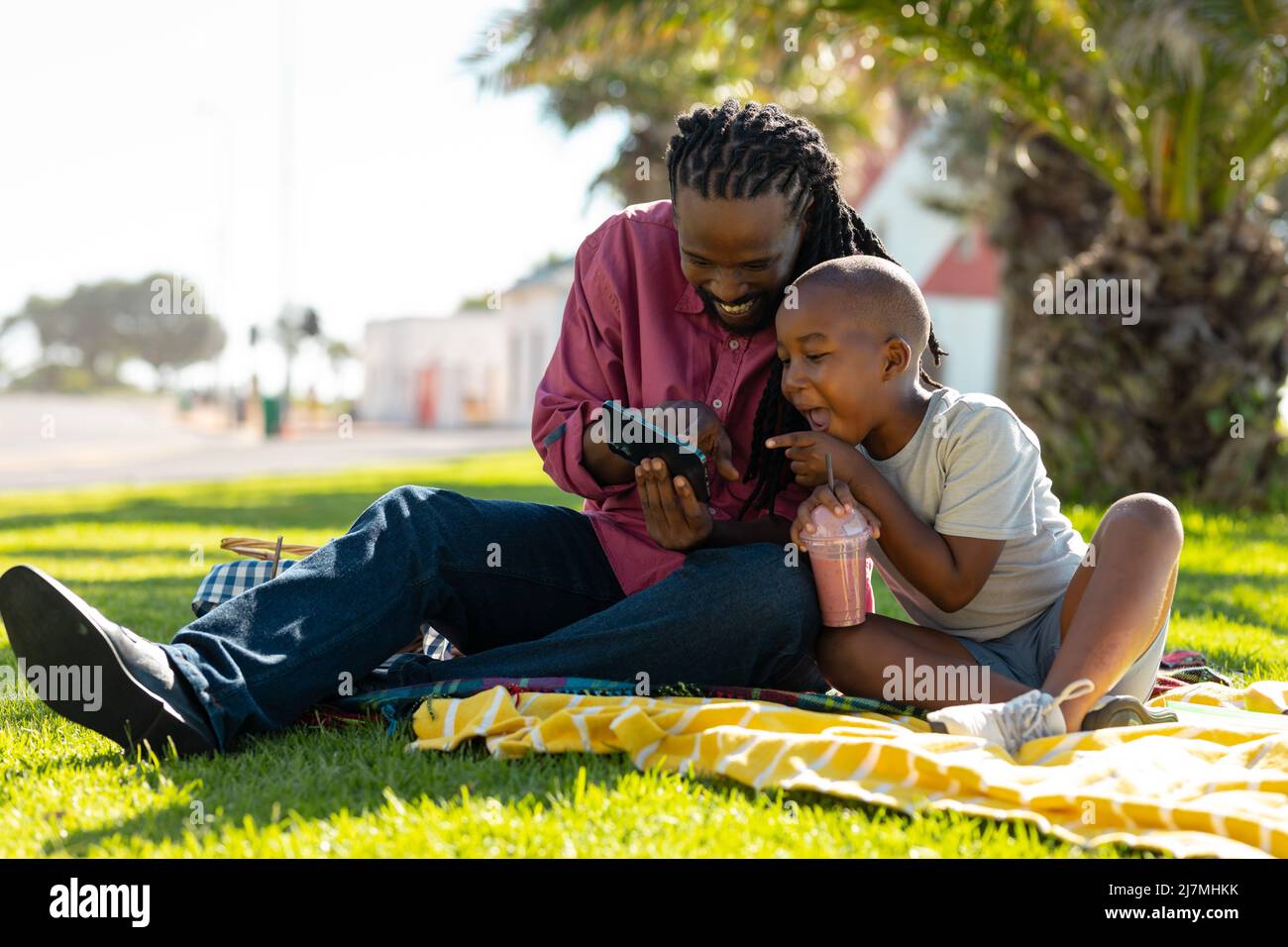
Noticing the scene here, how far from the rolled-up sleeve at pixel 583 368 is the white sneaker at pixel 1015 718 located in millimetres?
953

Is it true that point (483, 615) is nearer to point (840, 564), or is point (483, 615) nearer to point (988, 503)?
point (840, 564)

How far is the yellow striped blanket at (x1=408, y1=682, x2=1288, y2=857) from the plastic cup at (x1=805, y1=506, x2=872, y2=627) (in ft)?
0.83

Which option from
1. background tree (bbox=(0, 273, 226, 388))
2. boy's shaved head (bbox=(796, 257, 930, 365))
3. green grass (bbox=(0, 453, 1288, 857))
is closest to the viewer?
green grass (bbox=(0, 453, 1288, 857))

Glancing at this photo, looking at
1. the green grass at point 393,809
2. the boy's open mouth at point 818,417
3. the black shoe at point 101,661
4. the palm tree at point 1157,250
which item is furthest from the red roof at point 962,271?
the black shoe at point 101,661

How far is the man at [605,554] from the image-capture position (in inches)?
98.9

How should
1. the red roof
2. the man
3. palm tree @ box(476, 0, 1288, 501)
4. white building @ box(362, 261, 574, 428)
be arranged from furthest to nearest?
white building @ box(362, 261, 574, 428)
the red roof
palm tree @ box(476, 0, 1288, 501)
the man

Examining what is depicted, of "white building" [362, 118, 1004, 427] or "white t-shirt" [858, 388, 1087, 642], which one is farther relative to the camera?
"white building" [362, 118, 1004, 427]

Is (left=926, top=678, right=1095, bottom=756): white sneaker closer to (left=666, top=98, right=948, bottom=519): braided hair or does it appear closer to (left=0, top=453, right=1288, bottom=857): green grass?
(left=0, top=453, right=1288, bottom=857): green grass

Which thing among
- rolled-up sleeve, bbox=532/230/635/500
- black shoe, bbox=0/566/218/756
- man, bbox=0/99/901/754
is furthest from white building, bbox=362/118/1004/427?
black shoe, bbox=0/566/218/756

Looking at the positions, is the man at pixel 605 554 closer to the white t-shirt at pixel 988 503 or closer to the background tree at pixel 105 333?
the white t-shirt at pixel 988 503

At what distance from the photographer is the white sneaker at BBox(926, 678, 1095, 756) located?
2588 millimetres

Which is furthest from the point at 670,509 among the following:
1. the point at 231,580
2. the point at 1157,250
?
the point at 1157,250
